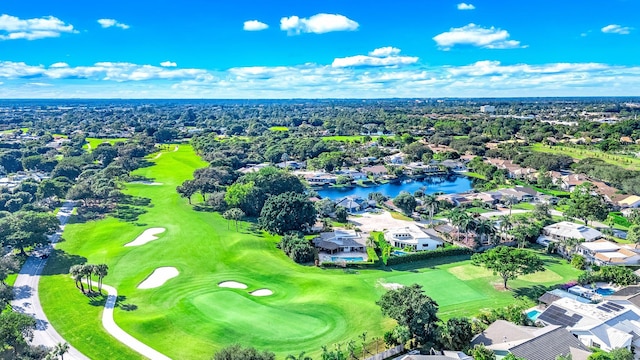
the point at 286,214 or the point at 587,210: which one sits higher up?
the point at 286,214

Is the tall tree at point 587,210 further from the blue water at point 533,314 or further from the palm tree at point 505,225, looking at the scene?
the blue water at point 533,314

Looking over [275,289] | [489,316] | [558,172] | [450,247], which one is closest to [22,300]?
[275,289]

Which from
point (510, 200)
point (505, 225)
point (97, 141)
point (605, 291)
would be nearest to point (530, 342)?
point (605, 291)

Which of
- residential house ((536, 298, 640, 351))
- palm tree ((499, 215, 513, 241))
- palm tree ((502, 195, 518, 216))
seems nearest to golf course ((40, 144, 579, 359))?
residential house ((536, 298, 640, 351))

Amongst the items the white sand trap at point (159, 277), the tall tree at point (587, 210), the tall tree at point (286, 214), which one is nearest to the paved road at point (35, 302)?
the white sand trap at point (159, 277)

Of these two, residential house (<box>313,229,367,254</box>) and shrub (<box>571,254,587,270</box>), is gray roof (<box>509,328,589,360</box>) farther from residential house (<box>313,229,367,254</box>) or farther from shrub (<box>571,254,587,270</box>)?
residential house (<box>313,229,367,254</box>)

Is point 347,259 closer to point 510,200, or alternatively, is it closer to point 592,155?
point 510,200
